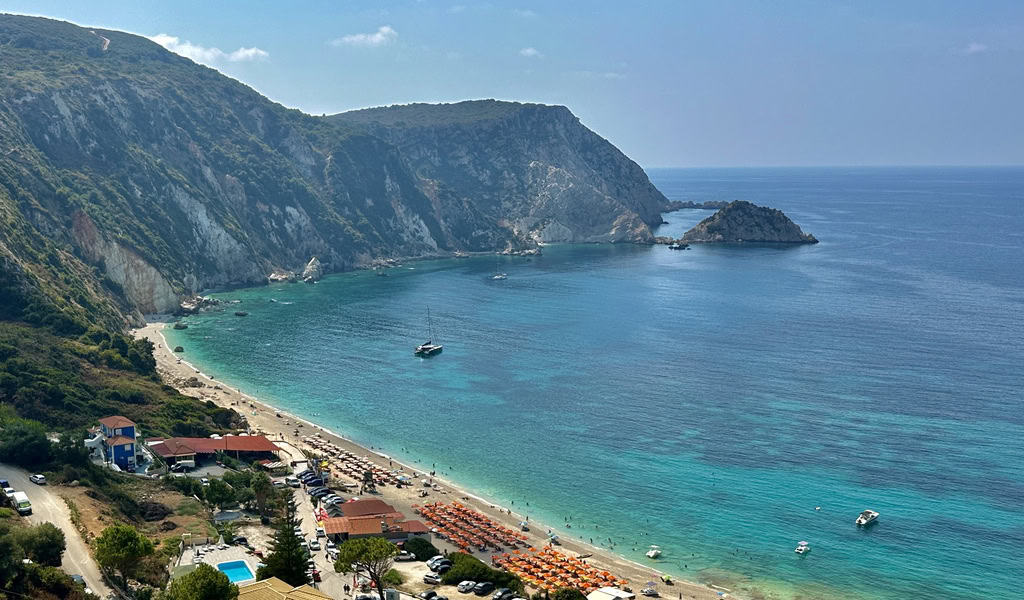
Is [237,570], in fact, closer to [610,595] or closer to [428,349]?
[610,595]

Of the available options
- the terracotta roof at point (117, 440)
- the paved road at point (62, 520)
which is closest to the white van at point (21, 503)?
the paved road at point (62, 520)

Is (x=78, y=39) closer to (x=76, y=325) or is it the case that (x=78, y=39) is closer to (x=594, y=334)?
(x=76, y=325)

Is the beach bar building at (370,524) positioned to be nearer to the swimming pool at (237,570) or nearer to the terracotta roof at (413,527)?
the terracotta roof at (413,527)

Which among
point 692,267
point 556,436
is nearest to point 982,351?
point 556,436

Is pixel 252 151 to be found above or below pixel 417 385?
above

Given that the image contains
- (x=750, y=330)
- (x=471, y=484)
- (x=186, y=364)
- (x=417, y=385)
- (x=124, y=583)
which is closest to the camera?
(x=124, y=583)
